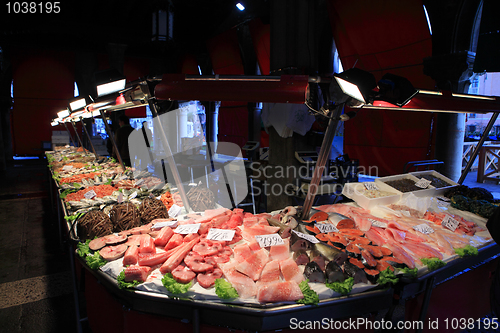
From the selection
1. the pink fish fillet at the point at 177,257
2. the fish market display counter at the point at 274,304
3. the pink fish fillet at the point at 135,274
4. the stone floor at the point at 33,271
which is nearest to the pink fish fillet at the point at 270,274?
the fish market display counter at the point at 274,304

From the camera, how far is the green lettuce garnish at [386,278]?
161 centimetres

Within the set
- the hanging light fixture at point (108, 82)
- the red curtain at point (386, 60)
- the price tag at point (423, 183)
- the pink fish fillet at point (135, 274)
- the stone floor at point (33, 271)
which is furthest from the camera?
the red curtain at point (386, 60)

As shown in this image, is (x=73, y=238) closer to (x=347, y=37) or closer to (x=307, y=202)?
(x=307, y=202)

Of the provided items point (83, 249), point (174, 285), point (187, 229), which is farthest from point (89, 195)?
point (174, 285)

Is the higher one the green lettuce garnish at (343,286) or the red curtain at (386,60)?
the red curtain at (386,60)

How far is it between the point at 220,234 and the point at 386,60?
20.2ft

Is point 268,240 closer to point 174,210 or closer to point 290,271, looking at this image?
point 290,271

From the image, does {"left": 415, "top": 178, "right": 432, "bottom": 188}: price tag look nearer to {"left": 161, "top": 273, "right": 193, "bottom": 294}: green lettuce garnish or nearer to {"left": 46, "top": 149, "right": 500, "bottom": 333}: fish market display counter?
{"left": 46, "top": 149, "right": 500, "bottom": 333}: fish market display counter

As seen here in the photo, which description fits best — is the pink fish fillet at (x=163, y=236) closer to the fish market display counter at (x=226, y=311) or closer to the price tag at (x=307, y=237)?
the fish market display counter at (x=226, y=311)

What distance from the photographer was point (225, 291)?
1501 mm

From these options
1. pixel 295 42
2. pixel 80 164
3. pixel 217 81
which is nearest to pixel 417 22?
pixel 295 42

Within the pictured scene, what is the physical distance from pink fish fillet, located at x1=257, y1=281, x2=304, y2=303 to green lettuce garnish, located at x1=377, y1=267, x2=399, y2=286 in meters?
0.50

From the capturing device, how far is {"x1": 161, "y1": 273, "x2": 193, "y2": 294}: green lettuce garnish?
1.54m

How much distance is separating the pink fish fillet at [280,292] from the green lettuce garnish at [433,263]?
981 mm
